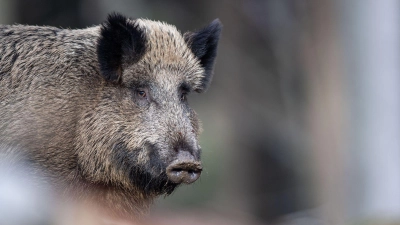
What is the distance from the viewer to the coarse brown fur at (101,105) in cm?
758

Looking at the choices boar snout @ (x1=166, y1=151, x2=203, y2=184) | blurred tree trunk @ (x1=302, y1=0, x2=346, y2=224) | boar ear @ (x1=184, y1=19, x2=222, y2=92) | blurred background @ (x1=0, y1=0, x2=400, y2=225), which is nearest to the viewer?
boar snout @ (x1=166, y1=151, x2=203, y2=184)

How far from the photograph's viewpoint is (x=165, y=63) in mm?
7777

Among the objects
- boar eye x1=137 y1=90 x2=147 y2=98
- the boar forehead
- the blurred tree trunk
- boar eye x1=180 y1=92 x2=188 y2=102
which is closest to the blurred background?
the blurred tree trunk

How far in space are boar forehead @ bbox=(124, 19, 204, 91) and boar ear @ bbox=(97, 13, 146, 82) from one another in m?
0.08

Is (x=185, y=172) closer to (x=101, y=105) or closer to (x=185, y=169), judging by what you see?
(x=185, y=169)

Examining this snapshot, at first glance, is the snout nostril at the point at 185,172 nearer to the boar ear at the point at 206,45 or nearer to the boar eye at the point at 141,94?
the boar eye at the point at 141,94

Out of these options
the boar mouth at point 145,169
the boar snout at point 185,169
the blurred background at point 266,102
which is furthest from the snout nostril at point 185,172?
the blurred background at point 266,102

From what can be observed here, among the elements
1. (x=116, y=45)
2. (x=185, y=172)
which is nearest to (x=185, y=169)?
(x=185, y=172)

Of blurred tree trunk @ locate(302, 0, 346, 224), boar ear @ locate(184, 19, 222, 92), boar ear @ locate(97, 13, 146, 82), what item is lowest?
boar ear @ locate(97, 13, 146, 82)

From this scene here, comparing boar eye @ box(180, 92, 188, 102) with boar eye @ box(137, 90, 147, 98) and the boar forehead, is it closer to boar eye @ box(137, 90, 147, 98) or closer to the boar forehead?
the boar forehead

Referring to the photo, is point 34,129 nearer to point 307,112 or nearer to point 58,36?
point 58,36

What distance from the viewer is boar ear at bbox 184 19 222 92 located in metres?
8.27

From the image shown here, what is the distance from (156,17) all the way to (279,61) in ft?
8.48

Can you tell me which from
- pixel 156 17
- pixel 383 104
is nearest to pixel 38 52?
pixel 383 104
